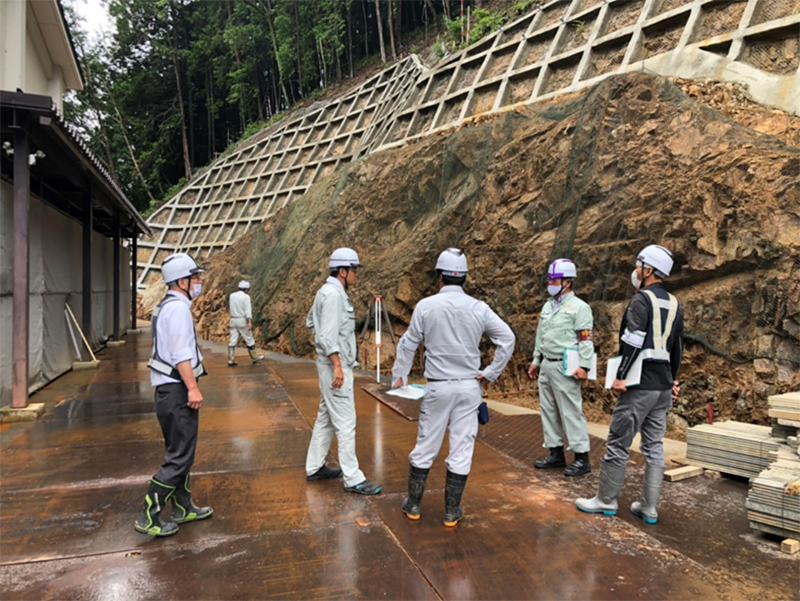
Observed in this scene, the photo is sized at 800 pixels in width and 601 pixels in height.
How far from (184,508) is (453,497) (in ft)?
6.25

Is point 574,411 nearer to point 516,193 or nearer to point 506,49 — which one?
point 516,193

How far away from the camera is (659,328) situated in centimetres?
365

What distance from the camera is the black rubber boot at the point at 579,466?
4.63 meters

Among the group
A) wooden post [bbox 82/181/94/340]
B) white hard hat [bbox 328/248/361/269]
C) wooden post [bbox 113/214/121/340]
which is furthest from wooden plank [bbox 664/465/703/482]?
wooden post [bbox 113/214/121/340]

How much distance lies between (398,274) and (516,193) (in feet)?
9.66

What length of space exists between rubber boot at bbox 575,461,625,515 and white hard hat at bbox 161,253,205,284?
3299mm

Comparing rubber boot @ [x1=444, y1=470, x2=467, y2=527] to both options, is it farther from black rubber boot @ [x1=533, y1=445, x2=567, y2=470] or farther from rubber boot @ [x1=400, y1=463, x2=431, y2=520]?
black rubber boot @ [x1=533, y1=445, x2=567, y2=470]

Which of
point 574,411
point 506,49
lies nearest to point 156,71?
point 506,49

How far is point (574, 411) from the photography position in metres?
4.71

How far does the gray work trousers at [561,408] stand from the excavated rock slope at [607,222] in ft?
8.05

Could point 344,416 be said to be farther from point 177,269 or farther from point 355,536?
point 177,269

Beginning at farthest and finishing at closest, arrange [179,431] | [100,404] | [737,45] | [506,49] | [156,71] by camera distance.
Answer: [156,71] → [506,49] → [737,45] → [100,404] → [179,431]

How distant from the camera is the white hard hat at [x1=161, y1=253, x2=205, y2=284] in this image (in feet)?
12.1

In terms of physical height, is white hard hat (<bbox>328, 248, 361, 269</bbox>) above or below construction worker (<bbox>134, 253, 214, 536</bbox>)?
above
